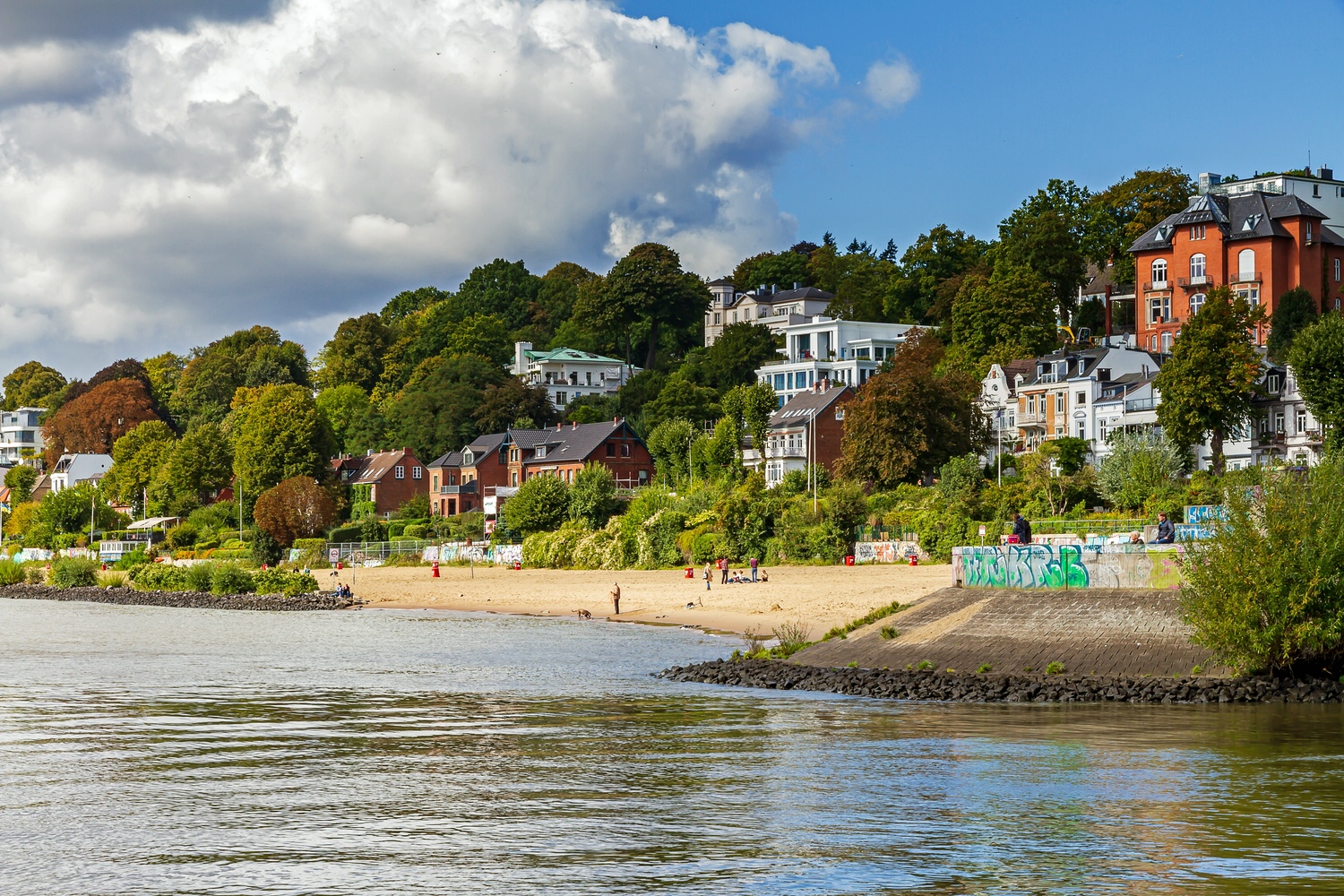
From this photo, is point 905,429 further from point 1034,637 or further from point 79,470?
point 79,470

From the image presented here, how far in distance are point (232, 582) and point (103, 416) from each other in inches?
3369

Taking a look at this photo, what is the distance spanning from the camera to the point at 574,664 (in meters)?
41.3

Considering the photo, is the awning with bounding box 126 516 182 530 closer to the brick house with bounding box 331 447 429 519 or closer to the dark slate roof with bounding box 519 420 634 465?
the brick house with bounding box 331 447 429 519

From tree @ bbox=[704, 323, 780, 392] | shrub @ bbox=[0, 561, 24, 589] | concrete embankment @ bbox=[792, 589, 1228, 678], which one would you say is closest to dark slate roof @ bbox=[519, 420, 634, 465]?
tree @ bbox=[704, 323, 780, 392]

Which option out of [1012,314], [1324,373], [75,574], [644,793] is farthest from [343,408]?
[644,793]

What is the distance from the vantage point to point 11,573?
329ft

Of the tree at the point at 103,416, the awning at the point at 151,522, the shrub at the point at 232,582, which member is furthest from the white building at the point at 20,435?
the shrub at the point at 232,582

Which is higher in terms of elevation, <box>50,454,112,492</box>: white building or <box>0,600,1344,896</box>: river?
<box>50,454,112,492</box>: white building

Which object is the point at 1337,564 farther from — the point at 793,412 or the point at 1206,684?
the point at 793,412

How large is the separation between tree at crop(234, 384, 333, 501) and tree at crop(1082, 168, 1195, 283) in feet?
205

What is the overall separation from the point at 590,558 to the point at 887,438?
17.4m

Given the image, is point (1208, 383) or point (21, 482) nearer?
point (1208, 383)

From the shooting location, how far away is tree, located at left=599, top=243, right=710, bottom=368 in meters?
141

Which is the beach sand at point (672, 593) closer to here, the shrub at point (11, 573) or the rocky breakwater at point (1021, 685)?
the rocky breakwater at point (1021, 685)
